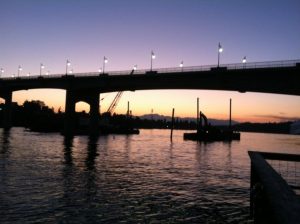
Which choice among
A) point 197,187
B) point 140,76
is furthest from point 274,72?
point 197,187

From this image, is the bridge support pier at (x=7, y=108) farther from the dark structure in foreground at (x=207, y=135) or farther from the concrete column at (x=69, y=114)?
the dark structure in foreground at (x=207, y=135)

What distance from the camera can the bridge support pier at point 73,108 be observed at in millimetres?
A: 96625

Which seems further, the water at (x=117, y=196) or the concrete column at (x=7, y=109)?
the concrete column at (x=7, y=109)

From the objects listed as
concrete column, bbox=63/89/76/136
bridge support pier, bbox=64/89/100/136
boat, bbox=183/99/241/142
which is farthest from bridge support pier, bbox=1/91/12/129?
boat, bbox=183/99/241/142

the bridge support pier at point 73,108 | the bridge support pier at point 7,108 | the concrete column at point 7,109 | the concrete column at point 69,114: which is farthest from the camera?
the concrete column at point 7,109

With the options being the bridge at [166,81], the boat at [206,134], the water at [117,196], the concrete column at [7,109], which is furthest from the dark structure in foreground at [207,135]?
the concrete column at [7,109]

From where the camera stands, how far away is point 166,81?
76500 millimetres

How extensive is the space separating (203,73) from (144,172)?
41487 mm

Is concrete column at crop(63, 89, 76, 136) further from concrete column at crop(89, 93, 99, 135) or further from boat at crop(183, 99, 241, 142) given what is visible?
boat at crop(183, 99, 241, 142)

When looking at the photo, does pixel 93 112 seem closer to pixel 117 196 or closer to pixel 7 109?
pixel 7 109

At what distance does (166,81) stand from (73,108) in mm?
32410

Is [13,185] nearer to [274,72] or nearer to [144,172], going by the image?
[144,172]

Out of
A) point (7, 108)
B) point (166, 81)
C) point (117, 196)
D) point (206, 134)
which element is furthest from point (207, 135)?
point (7, 108)

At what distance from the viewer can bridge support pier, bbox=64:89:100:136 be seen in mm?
96625
